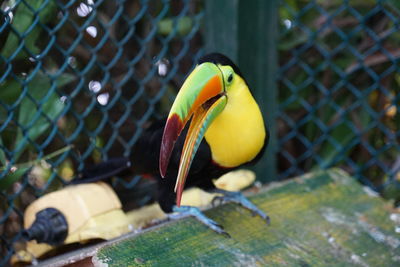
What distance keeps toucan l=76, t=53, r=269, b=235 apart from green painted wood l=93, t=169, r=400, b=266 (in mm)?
56

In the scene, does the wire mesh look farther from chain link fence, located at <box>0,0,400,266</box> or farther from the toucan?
the toucan

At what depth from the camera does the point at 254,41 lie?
6.67ft

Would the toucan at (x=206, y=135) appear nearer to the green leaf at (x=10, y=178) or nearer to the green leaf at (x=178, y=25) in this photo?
the green leaf at (x=10, y=178)

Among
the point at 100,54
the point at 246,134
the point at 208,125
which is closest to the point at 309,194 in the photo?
the point at 246,134

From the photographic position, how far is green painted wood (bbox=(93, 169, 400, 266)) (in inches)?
51.7

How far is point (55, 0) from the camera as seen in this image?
1715 mm

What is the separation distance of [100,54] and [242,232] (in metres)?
0.94

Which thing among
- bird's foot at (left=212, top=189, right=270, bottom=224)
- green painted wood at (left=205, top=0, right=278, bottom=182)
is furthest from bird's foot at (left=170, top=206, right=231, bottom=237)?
green painted wood at (left=205, top=0, right=278, bottom=182)

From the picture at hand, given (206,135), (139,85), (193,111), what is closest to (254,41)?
(139,85)

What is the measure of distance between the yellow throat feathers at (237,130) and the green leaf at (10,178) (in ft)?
1.86

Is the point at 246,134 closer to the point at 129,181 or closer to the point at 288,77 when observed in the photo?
the point at 129,181

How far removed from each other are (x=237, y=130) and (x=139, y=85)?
77cm

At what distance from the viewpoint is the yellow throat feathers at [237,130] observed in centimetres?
133

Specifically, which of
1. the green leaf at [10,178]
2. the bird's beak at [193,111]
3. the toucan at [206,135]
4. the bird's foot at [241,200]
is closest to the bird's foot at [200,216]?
the toucan at [206,135]
